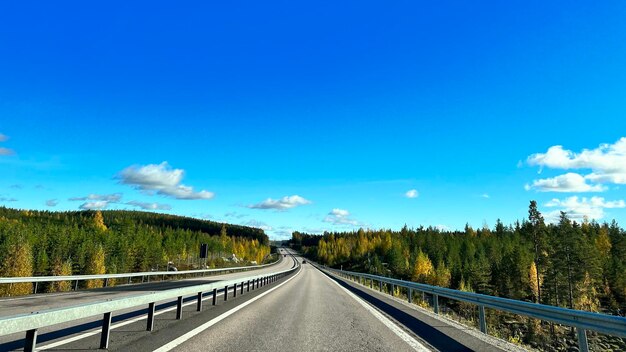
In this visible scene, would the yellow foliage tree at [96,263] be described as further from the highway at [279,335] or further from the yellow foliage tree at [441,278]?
the highway at [279,335]

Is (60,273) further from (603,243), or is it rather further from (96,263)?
(603,243)

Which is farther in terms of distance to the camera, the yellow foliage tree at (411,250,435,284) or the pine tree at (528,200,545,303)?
the yellow foliage tree at (411,250,435,284)

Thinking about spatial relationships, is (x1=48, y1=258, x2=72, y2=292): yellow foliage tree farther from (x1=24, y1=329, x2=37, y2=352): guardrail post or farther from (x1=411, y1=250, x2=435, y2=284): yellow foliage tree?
(x1=411, y1=250, x2=435, y2=284): yellow foliage tree

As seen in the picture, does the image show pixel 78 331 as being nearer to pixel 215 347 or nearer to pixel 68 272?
pixel 215 347

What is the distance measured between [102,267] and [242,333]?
232 feet

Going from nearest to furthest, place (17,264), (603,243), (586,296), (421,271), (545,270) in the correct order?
(17,264) → (586,296) → (545,270) → (421,271) → (603,243)

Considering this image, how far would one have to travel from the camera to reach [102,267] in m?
68.1

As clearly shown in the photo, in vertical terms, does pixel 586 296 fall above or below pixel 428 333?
below

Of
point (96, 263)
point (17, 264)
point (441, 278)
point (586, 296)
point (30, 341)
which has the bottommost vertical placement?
point (586, 296)

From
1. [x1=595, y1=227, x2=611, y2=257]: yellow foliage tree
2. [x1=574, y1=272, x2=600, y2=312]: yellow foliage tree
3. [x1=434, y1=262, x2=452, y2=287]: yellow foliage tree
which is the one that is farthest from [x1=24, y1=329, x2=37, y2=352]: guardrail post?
[x1=595, y1=227, x2=611, y2=257]: yellow foliage tree

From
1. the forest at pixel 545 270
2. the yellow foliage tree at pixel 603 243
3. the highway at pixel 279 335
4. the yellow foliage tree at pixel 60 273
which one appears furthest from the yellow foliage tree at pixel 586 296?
the yellow foliage tree at pixel 60 273

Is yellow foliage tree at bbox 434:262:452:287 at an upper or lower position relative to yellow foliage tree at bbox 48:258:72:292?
lower

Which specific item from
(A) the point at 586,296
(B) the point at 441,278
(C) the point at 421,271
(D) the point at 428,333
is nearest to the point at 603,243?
(A) the point at 586,296

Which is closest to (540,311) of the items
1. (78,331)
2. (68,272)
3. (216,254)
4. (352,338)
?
(352,338)
